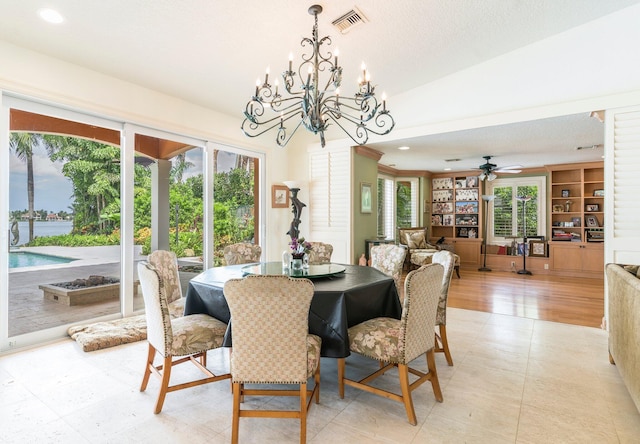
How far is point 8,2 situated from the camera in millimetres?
2574

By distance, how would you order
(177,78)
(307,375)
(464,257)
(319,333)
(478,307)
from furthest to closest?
1. (464,257)
2. (478,307)
3. (177,78)
4. (319,333)
5. (307,375)

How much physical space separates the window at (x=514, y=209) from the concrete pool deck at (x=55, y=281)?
7933mm

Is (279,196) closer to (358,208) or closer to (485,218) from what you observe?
(358,208)

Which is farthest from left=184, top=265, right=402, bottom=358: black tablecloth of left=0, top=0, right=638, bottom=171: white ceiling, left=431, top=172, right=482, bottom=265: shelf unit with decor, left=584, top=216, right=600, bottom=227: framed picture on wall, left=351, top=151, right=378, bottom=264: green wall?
left=584, top=216, right=600, bottom=227: framed picture on wall

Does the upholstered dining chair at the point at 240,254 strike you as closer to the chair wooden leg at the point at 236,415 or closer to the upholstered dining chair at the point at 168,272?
the upholstered dining chair at the point at 168,272

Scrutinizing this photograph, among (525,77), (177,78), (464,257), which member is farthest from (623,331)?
(464,257)

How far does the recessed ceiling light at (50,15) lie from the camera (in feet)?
8.85

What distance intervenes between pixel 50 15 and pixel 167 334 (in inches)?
105

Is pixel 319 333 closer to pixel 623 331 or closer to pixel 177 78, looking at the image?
pixel 623 331

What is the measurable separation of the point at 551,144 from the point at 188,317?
5.79m

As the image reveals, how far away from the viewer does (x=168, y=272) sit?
10.6 feet

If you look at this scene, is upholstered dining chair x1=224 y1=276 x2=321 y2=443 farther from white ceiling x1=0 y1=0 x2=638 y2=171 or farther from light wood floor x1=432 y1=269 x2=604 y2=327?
light wood floor x1=432 y1=269 x2=604 y2=327

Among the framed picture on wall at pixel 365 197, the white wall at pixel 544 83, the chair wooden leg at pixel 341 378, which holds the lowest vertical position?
the chair wooden leg at pixel 341 378

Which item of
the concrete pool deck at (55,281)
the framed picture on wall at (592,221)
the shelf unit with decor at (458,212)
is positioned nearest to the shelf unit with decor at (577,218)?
the framed picture on wall at (592,221)
